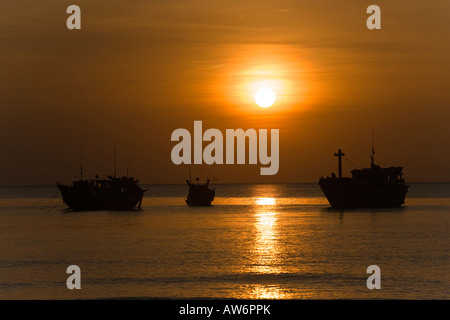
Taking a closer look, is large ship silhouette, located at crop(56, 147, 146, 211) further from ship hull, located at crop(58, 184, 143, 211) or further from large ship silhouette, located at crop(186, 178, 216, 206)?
large ship silhouette, located at crop(186, 178, 216, 206)

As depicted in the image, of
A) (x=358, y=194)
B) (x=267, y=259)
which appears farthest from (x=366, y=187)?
(x=267, y=259)

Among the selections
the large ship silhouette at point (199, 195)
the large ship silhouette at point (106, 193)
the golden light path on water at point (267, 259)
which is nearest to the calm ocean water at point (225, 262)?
the golden light path on water at point (267, 259)

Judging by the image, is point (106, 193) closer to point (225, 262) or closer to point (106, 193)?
point (106, 193)

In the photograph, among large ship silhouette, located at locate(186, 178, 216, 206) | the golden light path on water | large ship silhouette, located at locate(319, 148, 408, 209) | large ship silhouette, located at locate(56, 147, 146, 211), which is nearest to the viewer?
the golden light path on water

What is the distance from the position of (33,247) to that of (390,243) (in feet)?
110

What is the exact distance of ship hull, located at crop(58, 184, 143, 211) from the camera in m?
118

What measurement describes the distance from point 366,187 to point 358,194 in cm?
182

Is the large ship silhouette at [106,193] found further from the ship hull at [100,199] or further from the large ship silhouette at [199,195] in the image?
the large ship silhouette at [199,195]

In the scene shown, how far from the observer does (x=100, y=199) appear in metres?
118

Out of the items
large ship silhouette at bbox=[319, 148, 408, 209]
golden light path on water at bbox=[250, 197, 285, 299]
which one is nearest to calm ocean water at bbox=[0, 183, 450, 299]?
golden light path on water at bbox=[250, 197, 285, 299]
